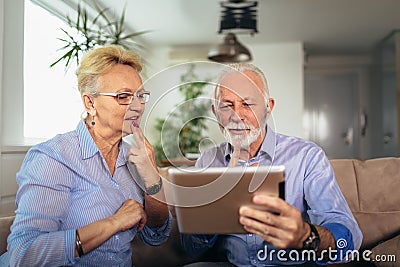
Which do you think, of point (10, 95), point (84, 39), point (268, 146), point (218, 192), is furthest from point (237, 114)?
point (84, 39)

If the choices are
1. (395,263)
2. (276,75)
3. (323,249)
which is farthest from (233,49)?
(323,249)

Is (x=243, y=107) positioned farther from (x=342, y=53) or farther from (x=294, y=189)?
(x=342, y=53)

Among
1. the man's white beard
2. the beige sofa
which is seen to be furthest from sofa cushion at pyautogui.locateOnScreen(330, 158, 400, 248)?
the man's white beard

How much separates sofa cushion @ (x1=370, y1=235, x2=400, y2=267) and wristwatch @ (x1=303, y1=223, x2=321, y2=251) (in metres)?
0.71

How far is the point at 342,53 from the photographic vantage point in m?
8.05

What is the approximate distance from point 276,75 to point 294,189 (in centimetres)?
588

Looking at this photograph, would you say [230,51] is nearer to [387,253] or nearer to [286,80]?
[286,80]

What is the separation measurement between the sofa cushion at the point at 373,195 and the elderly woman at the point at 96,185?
2.62 ft

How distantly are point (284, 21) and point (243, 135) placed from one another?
466 cm

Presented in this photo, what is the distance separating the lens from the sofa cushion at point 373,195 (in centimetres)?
188

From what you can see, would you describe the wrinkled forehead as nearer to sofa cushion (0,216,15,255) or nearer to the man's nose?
the man's nose

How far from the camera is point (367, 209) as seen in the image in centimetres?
191

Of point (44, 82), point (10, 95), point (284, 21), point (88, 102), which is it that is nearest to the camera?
point (88, 102)

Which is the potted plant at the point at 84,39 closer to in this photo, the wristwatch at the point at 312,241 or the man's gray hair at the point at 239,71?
the man's gray hair at the point at 239,71
